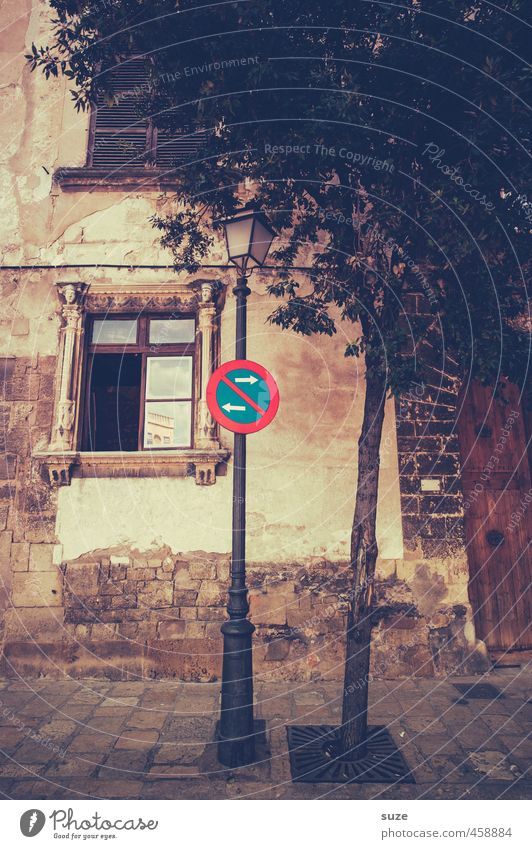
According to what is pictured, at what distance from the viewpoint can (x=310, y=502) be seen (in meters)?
6.05

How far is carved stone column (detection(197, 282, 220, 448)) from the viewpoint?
238 inches

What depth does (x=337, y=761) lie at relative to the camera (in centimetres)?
377

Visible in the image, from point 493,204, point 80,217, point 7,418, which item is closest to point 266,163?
point 493,204

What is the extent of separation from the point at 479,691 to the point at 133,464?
4550 millimetres

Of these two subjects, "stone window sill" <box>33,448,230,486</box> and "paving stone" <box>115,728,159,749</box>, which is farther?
"stone window sill" <box>33,448,230,486</box>

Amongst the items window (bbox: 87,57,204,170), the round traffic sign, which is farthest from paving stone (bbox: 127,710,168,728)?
window (bbox: 87,57,204,170)

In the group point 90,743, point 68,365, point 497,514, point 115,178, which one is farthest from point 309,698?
point 115,178

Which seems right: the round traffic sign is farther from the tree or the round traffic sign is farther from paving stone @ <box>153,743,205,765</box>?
paving stone @ <box>153,743,205,765</box>

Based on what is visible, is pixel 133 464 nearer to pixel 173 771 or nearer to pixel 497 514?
pixel 173 771

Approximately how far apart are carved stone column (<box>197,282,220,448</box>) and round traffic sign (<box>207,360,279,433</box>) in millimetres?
1896

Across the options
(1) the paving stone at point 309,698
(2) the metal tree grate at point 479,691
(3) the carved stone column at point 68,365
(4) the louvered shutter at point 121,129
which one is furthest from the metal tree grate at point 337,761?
(4) the louvered shutter at point 121,129

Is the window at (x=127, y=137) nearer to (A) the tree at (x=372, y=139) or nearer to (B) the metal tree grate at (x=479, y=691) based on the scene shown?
(A) the tree at (x=372, y=139)

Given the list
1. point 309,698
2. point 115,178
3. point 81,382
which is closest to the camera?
point 309,698

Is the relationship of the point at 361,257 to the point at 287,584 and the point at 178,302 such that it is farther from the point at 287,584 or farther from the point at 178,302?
the point at 287,584
